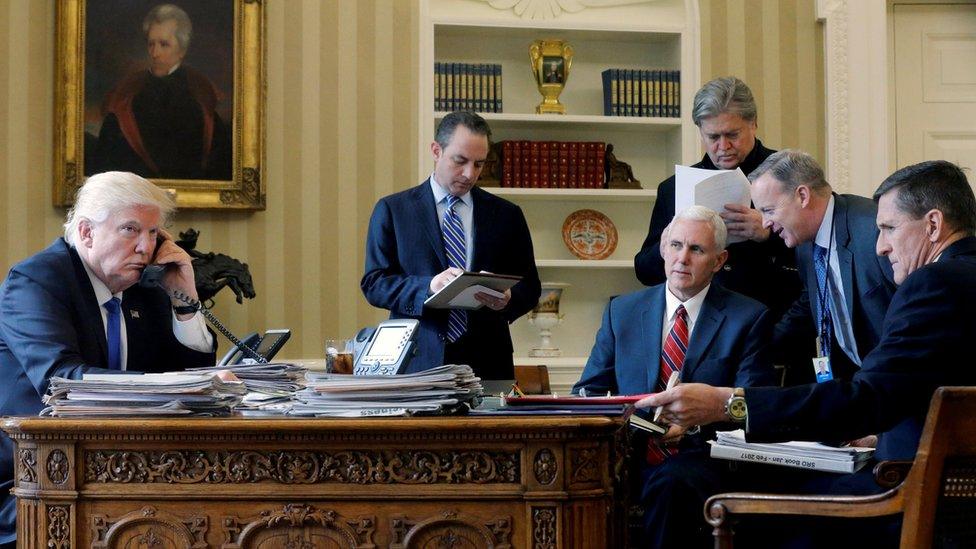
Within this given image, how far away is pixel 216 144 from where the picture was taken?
5520mm

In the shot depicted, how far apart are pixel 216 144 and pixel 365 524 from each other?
365cm

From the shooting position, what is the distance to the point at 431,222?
155 inches

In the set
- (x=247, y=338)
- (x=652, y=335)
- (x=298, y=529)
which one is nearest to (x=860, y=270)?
(x=652, y=335)

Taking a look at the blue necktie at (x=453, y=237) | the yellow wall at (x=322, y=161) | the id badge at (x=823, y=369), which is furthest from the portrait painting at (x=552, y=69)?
the id badge at (x=823, y=369)

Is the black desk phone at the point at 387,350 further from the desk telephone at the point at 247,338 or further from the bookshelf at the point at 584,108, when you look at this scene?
the bookshelf at the point at 584,108

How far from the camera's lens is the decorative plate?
19.3 ft

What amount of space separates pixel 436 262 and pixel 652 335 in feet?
3.14

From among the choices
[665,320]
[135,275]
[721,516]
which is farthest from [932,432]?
[135,275]

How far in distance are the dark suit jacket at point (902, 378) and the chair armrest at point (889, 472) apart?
15 centimetres

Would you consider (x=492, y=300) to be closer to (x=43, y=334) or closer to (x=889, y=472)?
(x=43, y=334)

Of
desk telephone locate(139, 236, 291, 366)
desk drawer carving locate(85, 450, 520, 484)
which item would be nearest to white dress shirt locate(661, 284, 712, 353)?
desk telephone locate(139, 236, 291, 366)

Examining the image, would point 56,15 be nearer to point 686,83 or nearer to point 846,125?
point 686,83

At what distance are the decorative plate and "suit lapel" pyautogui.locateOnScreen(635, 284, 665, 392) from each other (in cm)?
256

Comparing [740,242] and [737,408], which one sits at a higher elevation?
[740,242]
